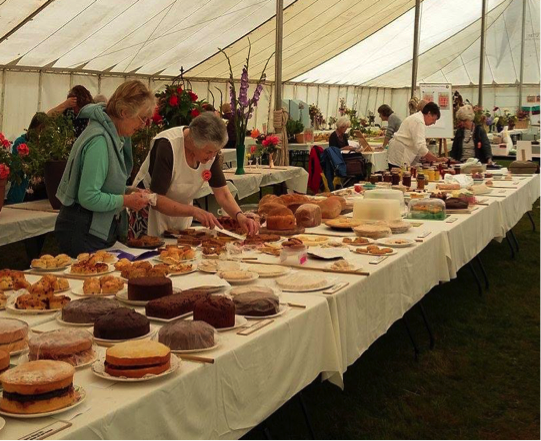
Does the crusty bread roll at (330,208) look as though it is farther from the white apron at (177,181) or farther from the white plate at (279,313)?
the white plate at (279,313)

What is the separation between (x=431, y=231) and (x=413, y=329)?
87 cm

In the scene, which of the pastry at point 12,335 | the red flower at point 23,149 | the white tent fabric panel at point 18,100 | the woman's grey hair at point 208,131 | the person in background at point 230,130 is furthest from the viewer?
Result: the white tent fabric panel at point 18,100

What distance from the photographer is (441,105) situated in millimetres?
10938

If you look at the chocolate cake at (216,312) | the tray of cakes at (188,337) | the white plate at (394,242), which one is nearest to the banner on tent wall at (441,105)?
the white plate at (394,242)

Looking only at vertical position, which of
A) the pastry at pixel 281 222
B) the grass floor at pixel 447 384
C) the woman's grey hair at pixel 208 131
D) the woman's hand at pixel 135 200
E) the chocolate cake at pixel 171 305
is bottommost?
the grass floor at pixel 447 384

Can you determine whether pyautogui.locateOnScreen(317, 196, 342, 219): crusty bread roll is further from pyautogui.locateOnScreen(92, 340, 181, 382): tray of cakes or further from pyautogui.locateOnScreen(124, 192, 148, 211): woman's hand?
pyautogui.locateOnScreen(92, 340, 181, 382): tray of cakes

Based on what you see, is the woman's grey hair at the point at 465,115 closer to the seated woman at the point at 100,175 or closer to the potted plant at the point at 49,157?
the potted plant at the point at 49,157

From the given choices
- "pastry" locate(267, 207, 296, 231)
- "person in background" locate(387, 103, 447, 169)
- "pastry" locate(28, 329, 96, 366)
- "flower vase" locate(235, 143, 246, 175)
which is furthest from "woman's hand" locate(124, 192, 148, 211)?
"person in background" locate(387, 103, 447, 169)

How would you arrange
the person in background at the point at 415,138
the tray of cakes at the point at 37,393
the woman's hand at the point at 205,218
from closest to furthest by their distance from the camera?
the tray of cakes at the point at 37,393, the woman's hand at the point at 205,218, the person in background at the point at 415,138

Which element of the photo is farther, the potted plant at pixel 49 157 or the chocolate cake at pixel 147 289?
the potted plant at pixel 49 157

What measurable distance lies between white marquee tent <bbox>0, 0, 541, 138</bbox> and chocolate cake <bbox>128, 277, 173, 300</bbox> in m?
8.22

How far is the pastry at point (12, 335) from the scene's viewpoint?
5.81ft

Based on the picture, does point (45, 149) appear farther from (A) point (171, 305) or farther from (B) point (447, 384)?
(A) point (171, 305)

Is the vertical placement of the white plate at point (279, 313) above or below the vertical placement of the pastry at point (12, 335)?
below
